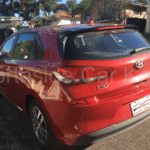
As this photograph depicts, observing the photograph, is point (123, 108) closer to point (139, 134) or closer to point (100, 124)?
point (100, 124)

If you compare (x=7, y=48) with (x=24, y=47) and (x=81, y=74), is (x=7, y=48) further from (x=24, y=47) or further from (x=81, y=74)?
(x=81, y=74)

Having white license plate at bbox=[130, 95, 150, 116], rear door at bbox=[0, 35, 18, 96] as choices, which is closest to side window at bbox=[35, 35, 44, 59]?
rear door at bbox=[0, 35, 18, 96]

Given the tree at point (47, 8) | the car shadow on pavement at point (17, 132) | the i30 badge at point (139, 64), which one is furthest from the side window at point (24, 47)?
the tree at point (47, 8)

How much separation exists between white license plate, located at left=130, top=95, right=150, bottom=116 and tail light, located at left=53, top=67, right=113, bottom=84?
500 mm

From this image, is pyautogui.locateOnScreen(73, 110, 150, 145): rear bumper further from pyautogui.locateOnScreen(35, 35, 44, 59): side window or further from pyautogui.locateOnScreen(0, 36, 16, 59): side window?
pyautogui.locateOnScreen(0, 36, 16, 59): side window

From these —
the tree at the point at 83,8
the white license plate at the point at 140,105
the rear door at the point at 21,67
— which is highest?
the tree at the point at 83,8

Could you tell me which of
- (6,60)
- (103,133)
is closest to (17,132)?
(6,60)

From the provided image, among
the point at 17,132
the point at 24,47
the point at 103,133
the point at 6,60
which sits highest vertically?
the point at 24,47

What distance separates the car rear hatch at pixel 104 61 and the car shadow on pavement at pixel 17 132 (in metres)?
0.90

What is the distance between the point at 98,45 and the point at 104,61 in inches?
11.5

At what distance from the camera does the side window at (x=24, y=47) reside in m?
2.68

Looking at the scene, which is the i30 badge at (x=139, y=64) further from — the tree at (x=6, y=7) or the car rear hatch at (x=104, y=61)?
the tree at (x=6, y=7)

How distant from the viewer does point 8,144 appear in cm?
274

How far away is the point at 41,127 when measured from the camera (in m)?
2.46
